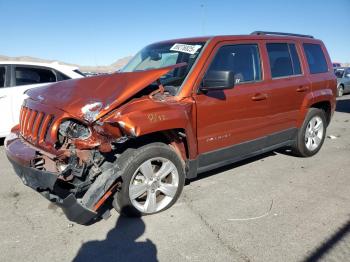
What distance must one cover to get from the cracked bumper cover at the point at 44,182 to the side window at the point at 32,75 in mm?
3787

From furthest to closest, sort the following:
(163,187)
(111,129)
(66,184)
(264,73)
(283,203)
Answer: (264,73) < (283,203) < (163,187) < (66,184) < (111,129)

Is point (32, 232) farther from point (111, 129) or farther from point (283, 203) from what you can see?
point (283, 203)

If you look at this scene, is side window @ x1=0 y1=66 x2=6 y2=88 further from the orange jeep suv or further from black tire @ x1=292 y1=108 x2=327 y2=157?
black tire @ x1=292 y1=108 x2=327 y2=157

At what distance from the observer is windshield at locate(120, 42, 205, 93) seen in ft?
13.1

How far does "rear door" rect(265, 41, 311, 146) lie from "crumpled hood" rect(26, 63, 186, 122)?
1864 millimetres

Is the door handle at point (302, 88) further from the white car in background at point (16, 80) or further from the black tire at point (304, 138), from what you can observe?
the white car in background at point (16, 80)

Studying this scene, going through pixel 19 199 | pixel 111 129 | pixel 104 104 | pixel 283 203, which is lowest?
pixel 19 199

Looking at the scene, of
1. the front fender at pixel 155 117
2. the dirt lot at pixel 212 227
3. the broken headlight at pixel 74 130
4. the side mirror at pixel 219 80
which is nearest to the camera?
the dirt lot at pixel 212 227

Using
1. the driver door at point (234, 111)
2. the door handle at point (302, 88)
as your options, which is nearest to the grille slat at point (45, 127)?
the driver door at point (234, 111)

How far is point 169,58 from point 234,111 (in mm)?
1102

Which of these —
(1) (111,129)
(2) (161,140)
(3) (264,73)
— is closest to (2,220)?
(1) (111,129)

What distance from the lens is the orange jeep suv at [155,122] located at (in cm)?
327

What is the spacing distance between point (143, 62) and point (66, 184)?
86.5 inches

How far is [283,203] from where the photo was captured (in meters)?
4.03
